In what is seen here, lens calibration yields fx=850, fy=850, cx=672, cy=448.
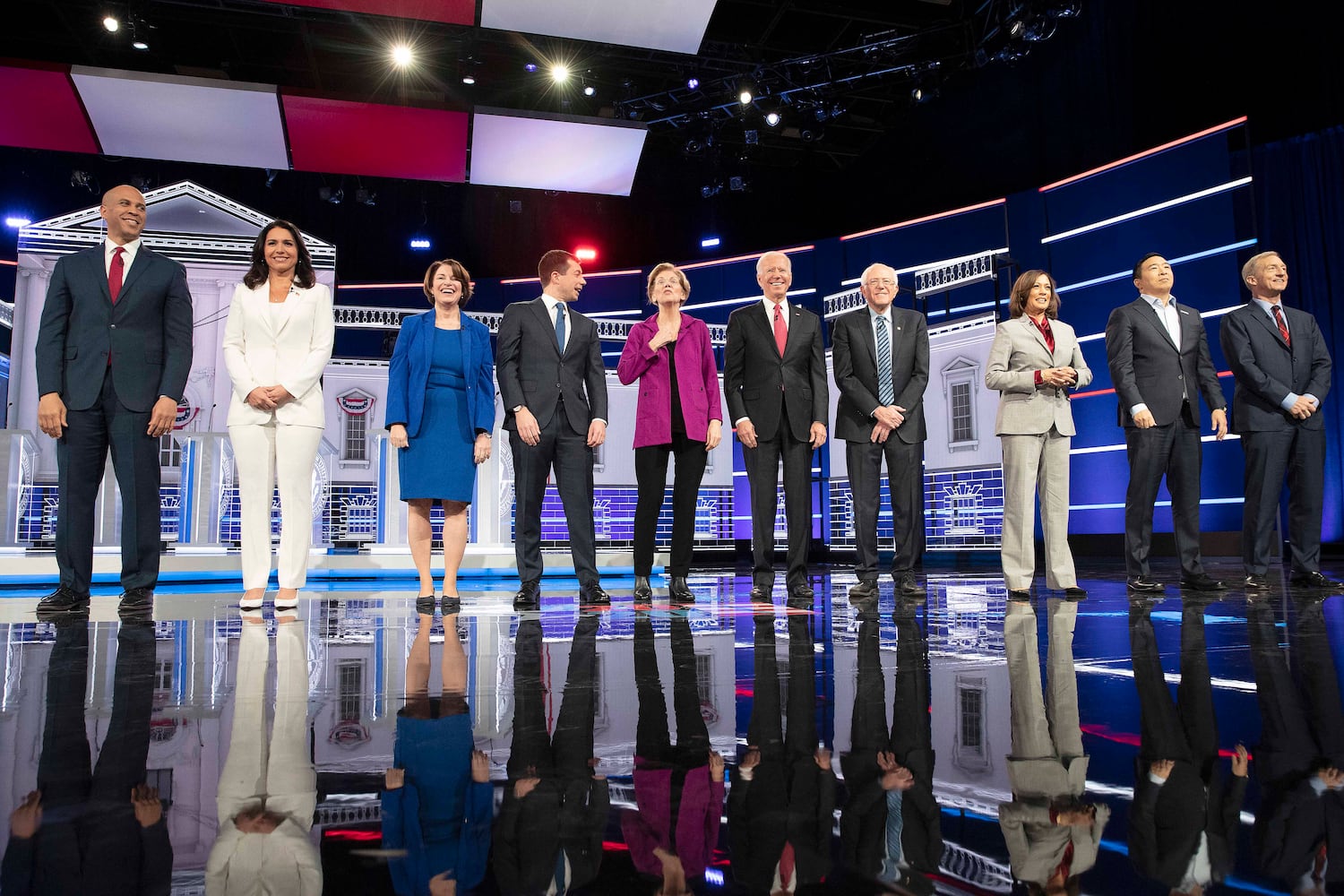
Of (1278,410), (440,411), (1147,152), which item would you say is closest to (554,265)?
(440,411)

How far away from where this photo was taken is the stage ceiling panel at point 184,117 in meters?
7.11

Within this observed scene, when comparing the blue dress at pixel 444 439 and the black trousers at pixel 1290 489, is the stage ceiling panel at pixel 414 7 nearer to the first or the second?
the blue dress at pixel 444 439

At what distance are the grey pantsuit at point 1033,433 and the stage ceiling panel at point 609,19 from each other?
4117mm

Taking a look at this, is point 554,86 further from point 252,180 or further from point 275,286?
point 275,286

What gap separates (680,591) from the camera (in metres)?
3.17

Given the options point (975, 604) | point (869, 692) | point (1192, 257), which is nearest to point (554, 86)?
point (1192, 257)

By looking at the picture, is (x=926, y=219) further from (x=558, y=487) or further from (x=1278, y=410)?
(x=558, y=487)

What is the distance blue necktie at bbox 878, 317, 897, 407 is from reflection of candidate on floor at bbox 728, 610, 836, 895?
2.45 m

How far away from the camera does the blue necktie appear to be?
3529 mm

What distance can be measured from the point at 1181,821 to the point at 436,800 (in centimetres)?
61

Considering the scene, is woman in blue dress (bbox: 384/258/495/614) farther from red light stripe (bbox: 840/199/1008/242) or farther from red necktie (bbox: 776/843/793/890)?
red light stripe (bbox: 840/199/1008/242)

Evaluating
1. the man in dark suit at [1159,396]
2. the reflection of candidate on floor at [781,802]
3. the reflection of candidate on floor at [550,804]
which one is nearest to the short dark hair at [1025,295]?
the man in dark suit at [1159,396]

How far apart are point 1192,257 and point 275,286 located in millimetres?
7794

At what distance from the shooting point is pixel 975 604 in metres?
2.87
